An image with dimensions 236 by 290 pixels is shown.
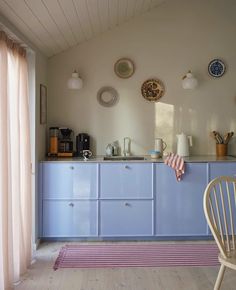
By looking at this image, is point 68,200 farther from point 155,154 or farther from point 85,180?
point 155,154

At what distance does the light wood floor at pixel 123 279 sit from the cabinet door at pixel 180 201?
729 mm

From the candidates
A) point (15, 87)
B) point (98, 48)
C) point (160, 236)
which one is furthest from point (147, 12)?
point (160, 236)

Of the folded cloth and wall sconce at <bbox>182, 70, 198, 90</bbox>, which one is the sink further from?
wall sconce at <bbox>182, 70, 198, 90</bbox>

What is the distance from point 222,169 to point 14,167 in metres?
2.16

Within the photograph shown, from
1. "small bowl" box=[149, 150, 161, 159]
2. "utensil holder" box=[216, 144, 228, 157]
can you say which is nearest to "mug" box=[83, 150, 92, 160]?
"small bowl" box=[149, 150, 161, 159]

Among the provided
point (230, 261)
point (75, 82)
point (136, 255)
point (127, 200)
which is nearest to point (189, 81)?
point (75, 82)

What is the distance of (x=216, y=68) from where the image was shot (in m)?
4.38

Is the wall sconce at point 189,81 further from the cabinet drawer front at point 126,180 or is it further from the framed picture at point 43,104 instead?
the framed picture at point 43,104

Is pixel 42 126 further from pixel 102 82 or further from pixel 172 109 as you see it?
pixel 172 109

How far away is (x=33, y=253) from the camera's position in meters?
3.56

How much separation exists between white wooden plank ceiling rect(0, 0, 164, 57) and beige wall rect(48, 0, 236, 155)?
0.22 meters

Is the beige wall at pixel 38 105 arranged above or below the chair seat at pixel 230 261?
above

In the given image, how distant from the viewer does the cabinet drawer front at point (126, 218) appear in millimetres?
3879

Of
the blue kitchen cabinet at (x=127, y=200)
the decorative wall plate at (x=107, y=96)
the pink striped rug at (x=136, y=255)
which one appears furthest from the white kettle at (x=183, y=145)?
the pink striped rug at (x=136, y=255)
